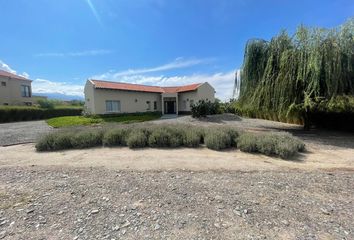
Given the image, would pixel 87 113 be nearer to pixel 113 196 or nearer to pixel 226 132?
pixel 226 132

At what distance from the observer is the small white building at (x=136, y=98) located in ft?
75.1

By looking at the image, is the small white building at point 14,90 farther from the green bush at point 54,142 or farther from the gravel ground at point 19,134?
the green bush at point 54,142

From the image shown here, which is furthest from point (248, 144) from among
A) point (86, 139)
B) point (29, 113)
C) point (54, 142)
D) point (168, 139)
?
point (29, 113)

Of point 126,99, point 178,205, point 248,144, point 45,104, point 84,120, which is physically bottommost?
point 178,205

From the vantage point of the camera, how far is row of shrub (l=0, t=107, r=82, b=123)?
74.4ft

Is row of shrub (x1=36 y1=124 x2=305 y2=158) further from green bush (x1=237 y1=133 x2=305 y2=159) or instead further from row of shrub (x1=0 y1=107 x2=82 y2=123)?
row of shrub (x1=0 y1=107 x2=82 y2=123)

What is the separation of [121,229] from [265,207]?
2474 millimetres

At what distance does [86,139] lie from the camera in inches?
340

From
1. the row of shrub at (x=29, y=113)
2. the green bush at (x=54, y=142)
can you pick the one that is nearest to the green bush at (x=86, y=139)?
the green bush at (x=54, y=142)

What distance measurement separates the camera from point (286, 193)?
398 centimetres

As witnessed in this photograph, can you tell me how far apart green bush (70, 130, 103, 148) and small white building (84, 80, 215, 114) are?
14477mm

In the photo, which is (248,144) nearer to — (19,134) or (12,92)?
(19,134)

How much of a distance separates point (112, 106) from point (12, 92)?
16.2m

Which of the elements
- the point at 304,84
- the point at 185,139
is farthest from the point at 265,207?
the point at 304,84
